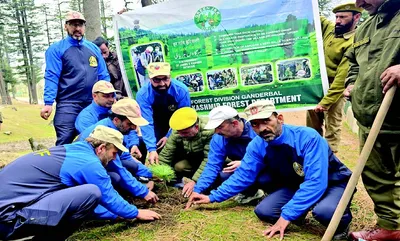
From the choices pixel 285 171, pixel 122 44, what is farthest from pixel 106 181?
pixel 122 44

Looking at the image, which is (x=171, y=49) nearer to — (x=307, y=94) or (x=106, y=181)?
(x=307, y=94)

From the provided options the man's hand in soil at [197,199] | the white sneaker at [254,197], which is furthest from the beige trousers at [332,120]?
the man's hand in soil at [197,199]

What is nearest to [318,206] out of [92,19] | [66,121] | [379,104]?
[379,104]

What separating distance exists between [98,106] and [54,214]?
161 centimetres

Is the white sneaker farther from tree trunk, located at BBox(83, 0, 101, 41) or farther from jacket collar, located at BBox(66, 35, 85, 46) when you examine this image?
tree trunk, located at BBox(83, 0, 101, 41)

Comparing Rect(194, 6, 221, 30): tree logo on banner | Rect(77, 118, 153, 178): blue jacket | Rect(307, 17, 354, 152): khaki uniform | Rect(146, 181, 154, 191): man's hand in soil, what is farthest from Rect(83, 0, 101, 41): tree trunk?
Rect(307, 17, 354, 152): khaki uniform

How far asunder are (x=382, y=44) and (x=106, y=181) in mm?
2378

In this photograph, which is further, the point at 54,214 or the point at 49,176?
the point at 49,176

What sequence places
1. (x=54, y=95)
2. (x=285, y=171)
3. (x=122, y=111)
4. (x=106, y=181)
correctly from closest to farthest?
(x=106, y=181) < (x=285, y=171) < (x=122, y=111) < (x=54, y=95)

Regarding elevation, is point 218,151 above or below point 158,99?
below

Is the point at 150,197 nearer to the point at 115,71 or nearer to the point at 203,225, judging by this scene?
the point at 203,225

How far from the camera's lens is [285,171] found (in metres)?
2.99

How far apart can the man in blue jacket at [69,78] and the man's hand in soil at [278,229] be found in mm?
2655

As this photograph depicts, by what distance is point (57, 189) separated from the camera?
2.61 meters
